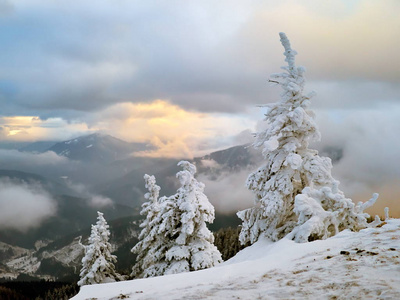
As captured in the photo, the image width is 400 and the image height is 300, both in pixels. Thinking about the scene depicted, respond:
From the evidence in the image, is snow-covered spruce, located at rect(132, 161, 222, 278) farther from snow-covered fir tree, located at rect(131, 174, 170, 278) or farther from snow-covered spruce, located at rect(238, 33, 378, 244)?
snow-covered spruce, located at rect(238, 33, 378, 244)

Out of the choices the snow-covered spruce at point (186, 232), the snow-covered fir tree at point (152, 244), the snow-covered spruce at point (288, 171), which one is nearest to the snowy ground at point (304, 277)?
the snow-covered spruce at point (288, 171)

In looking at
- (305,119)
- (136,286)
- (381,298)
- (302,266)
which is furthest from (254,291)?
(305,119)

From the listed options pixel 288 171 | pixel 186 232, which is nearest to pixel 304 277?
pixel 288 171

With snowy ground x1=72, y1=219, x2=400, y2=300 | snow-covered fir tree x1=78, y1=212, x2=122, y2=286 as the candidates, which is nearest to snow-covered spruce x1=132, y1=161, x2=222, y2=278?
snowy ground x1=72, y1=219, x2=400, y2=300

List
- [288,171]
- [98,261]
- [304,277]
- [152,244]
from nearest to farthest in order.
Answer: [304,277] < [288,171] < [152,244] < [98,261]

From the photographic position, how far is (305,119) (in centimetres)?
1188

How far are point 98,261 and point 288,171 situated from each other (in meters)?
26.1

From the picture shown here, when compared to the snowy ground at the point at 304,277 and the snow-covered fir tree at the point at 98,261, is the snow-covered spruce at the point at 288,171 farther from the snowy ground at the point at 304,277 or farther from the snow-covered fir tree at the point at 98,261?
the snow-covered fir tree at the point at 98,261

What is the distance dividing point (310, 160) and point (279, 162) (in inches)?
50.1

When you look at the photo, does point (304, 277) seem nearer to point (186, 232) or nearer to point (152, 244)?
point (186, 232)

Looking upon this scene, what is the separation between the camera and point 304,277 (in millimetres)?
5605

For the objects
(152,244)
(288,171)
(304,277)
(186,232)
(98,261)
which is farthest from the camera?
(98,261)

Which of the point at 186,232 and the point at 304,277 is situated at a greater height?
the point at 186,232

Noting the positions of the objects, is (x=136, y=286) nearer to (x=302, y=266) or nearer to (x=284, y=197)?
(x=302, y=266)
